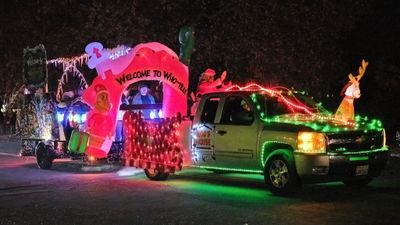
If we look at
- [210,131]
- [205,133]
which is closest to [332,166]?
[210,131]

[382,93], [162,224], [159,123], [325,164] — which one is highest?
[382,93]

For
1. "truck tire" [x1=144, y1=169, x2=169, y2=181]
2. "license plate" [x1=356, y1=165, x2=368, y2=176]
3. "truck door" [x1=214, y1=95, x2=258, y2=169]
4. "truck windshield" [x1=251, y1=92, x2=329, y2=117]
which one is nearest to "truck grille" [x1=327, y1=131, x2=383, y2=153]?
"license plate" [x1=356, y1=165, x2=368, y2=176]

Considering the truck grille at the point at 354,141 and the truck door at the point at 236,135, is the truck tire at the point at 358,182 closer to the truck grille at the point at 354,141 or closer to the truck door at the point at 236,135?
the truck grille at the point at 354,141

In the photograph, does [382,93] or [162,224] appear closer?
[162,224]

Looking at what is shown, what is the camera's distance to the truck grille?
10.4m

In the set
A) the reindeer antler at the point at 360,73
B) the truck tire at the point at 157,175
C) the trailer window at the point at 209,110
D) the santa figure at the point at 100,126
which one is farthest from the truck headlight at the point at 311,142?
the santa figure at the point at 100,126

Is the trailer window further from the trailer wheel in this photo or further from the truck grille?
the trailer wheel

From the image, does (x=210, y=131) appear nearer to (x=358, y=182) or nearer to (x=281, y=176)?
(x=281, y=176)

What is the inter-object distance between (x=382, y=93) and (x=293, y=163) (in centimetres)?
1517

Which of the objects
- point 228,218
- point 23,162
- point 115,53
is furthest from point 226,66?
point 228,218

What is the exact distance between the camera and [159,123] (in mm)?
13312

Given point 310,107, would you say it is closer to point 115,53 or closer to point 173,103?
point 173,103

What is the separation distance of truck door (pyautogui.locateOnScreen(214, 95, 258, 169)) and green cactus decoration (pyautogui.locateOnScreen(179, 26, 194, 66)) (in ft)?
12.0

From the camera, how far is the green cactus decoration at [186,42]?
15370mm
